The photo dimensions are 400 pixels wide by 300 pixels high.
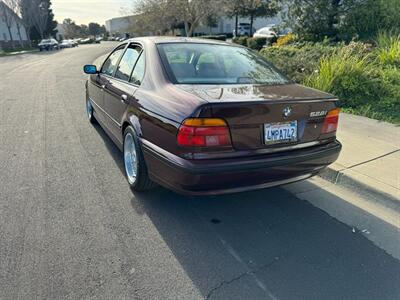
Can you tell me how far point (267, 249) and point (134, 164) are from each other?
1.63 m

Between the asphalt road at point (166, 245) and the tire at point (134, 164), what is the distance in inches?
5.7

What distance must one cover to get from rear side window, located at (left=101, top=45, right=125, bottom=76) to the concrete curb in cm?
307

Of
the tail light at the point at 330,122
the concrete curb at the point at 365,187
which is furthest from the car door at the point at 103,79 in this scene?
the concrete curb at the point at 365,187

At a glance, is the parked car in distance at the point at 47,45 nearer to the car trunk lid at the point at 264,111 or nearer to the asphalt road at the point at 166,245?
the asphalt road at the point at 166,245

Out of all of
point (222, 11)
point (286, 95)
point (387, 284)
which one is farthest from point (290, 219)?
point (222, 11)

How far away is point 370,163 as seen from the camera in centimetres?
396

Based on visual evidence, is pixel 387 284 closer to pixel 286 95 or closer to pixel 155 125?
pixel 286 95

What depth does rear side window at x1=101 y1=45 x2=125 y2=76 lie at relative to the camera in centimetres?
430

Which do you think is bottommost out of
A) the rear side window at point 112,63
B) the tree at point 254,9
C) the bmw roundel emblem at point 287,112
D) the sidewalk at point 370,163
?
the sidewalk at point 370,163

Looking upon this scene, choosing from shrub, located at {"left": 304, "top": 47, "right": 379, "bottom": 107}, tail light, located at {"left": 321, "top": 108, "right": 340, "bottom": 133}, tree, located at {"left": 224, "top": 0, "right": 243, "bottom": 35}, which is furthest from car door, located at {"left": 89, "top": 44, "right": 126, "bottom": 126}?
tree, located at {"left": 224, "top": 0, "right": 243, "bottom": 35}

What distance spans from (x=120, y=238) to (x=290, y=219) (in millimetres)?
1578

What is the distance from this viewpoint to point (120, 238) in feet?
8.84

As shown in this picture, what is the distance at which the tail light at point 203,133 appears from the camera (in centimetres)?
241

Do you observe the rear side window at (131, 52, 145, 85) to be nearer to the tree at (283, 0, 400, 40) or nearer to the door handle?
the door handle
